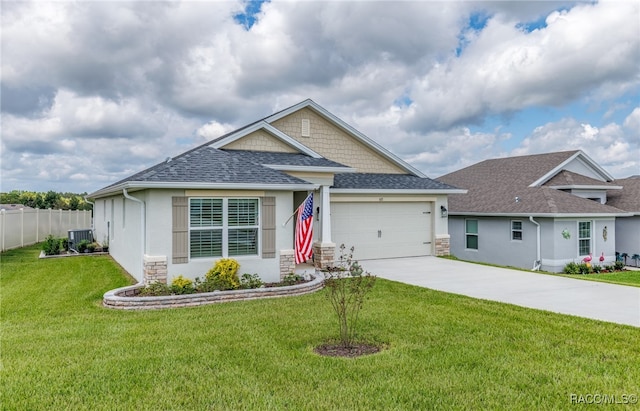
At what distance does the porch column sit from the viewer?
521 inches

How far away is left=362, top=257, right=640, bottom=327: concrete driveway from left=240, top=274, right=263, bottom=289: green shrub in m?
3.91

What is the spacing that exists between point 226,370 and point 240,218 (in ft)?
17.8

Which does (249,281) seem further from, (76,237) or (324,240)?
(76,237)

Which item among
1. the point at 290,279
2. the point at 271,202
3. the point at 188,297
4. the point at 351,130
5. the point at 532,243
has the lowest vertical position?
the point at 188,297

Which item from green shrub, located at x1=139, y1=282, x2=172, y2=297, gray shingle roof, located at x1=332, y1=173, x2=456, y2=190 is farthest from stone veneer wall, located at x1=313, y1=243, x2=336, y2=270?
green shrub, located at x1=139, y1=282, x2=172, y2=297

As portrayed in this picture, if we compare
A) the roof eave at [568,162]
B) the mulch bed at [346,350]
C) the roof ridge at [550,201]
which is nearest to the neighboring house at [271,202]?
the roof ridge at [550,201]

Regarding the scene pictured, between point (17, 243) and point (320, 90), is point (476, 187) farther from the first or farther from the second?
point (17, 243)

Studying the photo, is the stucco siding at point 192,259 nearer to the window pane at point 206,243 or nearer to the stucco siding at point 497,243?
the window pane at point 206,243

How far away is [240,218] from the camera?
1014 centimetres

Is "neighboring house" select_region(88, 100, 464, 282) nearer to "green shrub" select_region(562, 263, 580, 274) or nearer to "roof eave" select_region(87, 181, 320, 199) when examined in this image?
"roof eave" select_region(87, 181, 320, 199)

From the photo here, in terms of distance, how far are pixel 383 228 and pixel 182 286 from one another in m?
8.53

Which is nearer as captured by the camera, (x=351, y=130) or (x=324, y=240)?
(x=324, y=240)

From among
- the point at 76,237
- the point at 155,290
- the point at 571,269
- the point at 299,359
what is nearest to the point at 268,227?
the point at 155,290

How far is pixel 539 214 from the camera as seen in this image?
52.5 ft
